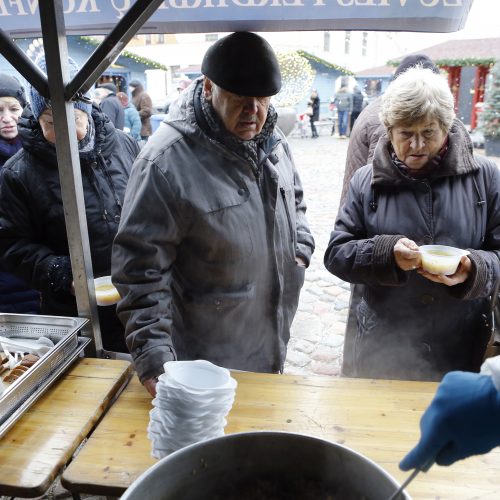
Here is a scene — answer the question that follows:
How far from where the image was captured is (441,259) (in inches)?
75.3

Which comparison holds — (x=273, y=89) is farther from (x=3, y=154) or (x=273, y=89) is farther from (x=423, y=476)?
(x=3, y=154)

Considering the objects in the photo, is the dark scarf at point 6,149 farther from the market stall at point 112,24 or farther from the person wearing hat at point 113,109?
the person wearing hat at point 113,109

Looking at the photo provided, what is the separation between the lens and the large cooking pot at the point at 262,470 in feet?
3.15

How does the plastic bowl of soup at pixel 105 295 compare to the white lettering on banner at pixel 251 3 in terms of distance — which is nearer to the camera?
the white lettering on banner at pixel 251 3

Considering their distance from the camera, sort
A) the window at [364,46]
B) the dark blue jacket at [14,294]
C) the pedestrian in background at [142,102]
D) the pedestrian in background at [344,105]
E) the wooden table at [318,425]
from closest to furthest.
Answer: the wooden table at [318,425]
the dark blue jacket at [14,294]
the pedestrian in background at [142,102]
the pedestrian in background at [344,105]
the window at [364,46]

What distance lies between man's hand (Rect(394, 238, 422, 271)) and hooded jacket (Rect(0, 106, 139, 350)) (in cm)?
138

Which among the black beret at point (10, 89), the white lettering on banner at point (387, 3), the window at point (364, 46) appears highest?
the white lettering on banner at point (387, 3)

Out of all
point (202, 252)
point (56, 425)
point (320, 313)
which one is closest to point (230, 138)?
point (202, 252)

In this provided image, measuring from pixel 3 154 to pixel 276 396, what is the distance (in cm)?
231

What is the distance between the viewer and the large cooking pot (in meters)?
0.96

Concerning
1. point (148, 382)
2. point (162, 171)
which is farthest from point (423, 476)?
point (162, 171)

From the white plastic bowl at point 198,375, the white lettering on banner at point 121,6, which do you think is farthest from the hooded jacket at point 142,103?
the white plastic bowl at point 198,375

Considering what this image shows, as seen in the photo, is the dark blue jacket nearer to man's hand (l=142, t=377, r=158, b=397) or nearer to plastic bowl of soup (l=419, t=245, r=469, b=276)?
man's hand (l=142, t=377, r=158, b=397)

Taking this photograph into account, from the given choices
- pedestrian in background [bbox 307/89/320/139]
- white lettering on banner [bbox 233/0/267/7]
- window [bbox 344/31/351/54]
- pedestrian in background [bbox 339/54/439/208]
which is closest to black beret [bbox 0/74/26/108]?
white lettering on banner [bbox 233/0/267/7]
